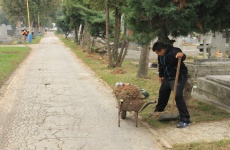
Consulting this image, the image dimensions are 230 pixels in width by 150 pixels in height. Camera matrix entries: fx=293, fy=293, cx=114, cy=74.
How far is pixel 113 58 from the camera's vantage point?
49.3 feet

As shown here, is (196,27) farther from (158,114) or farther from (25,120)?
(25,120)

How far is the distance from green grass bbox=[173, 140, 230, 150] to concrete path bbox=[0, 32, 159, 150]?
446mm

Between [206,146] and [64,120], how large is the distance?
3069 mm

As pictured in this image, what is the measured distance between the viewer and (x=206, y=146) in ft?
15.5

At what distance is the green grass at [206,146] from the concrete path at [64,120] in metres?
0.45

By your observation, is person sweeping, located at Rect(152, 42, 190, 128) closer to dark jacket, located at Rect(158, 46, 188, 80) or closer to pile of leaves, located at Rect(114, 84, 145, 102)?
dark jacket, located at Rect(158, 46, 188, 80)

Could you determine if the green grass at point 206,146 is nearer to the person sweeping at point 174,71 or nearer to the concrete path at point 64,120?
the concrete path at point 64,120

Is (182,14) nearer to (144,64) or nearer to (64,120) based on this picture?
(64,120)

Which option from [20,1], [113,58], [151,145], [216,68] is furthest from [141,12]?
[20,1]

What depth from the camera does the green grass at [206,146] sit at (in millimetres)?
4668

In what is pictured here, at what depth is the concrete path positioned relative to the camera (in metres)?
5.09

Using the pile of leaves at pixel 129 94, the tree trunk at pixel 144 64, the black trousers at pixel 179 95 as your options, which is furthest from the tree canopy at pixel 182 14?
the tree trunk at pixel 144 64

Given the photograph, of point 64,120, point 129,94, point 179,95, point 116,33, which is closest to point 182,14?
point 179,95

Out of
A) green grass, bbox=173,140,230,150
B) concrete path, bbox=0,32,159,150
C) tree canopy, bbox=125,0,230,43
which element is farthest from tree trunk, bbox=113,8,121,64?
green grass, bbox=173,140,230,150
